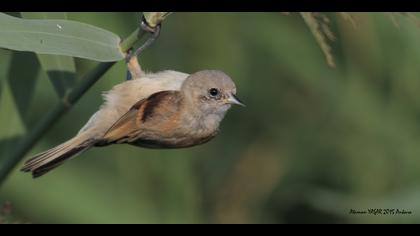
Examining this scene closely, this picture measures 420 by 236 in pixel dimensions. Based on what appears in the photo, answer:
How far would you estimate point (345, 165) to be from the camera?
5121 millimetres

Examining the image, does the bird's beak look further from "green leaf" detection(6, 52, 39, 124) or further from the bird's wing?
"green leaf" detection(6, 52, 39, 124)

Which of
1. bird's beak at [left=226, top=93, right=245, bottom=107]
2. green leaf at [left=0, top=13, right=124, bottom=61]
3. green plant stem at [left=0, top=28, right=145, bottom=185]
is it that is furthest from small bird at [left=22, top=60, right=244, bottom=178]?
green leaf at [left=0, top=13, right=124, bottom=61]

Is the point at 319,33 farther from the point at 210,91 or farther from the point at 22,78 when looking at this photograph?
the point at 22,78

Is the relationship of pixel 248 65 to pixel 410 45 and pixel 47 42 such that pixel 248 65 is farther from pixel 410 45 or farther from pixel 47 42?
pixel 47 42

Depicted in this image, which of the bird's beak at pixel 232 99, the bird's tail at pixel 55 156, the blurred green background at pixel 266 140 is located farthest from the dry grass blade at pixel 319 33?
the blurred green background at pixel 266 140

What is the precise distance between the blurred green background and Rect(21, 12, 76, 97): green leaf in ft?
2.83

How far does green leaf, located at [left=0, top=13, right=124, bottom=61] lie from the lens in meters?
2.67

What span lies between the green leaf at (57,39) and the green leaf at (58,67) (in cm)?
43

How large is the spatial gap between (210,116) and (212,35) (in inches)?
50.3

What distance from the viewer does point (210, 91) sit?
12.3 ft

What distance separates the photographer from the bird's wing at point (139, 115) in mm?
3609

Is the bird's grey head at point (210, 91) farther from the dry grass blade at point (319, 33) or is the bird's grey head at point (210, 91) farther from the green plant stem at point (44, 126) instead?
the dry grass blade at point (319, 33)

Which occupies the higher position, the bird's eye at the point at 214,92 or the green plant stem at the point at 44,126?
the green plant stem at the point at 44,126
